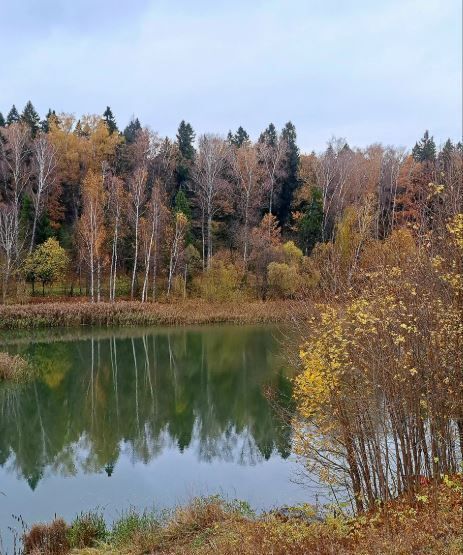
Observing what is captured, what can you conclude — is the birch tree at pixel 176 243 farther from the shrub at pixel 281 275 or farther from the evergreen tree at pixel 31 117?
the evergreen tree at pixel 31 117

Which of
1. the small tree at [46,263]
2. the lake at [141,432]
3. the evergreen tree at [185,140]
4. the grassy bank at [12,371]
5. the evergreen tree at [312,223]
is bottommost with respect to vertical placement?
the lake at [141,432]

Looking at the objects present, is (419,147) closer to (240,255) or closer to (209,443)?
(240,255)

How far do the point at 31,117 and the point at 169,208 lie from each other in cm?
1872

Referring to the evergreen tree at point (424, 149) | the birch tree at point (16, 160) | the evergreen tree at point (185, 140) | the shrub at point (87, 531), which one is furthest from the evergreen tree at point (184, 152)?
the shrub at point (87, 531)

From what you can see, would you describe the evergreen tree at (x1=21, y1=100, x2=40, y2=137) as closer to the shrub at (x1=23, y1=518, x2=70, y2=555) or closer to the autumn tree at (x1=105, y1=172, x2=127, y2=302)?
the autumn tree at (x1=105, y1=172, x2=127, y2=302)

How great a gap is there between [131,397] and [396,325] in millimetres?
12895

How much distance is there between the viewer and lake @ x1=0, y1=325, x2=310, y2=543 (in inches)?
406

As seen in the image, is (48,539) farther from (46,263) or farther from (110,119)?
(110,119)

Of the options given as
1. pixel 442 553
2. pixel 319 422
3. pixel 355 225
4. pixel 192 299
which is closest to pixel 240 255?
pixel 192 299

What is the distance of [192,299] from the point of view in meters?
38.6

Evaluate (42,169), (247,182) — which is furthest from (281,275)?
(42,169)

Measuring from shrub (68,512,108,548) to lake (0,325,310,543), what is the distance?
82 centimetres

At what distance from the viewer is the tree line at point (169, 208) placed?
1506 inches

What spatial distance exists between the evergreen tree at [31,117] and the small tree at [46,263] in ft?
64.5
